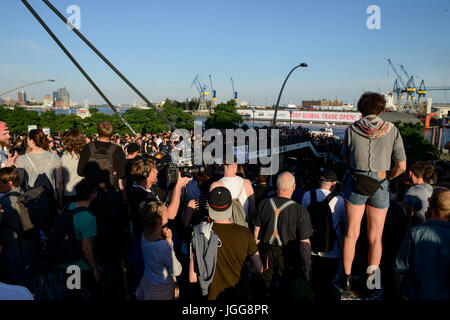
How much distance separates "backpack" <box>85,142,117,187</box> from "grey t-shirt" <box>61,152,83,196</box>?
0.54 meters

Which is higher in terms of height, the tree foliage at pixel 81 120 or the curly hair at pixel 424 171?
the tree foliage at pixel 81 120

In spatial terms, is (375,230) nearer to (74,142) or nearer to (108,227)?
(108,227)

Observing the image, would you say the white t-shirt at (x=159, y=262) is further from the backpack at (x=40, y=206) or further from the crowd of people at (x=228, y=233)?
the backpack at (x=40, y=206)

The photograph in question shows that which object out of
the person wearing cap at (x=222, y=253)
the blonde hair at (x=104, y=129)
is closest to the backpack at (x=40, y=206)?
the blonde hair at (x=104, y=129)

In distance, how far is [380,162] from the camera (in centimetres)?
284

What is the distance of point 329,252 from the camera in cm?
398

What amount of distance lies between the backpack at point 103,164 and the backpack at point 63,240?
1.07 m

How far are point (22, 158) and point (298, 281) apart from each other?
4.17m

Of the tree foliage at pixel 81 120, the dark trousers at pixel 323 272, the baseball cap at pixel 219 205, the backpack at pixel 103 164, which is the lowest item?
the dark trousers at pixel 323 272

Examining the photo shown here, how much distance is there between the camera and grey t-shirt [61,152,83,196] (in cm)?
448

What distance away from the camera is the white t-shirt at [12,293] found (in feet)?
3.81
